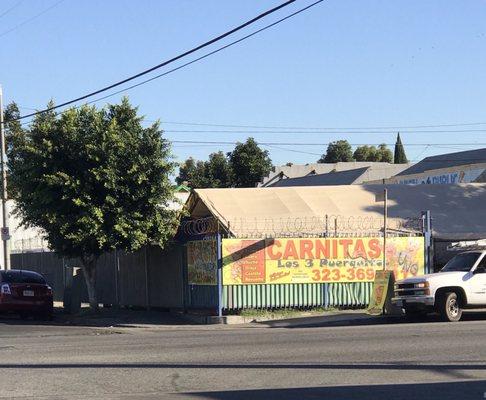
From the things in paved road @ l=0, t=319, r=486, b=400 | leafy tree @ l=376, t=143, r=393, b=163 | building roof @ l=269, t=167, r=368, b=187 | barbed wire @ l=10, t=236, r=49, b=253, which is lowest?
paved road @ l=0, t=319, r=486, b=400

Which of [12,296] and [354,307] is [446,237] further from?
[12,296]

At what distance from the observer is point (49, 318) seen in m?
24.6

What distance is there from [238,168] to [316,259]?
42.7 meters

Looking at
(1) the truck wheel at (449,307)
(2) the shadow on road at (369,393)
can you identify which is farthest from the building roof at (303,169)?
(2) the shadow on road at (369,393)

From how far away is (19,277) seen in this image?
951 inches

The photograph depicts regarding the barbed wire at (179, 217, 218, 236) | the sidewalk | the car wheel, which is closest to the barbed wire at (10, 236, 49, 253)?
the car wheel

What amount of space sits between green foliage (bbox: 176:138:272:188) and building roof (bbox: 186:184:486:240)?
1422 inches

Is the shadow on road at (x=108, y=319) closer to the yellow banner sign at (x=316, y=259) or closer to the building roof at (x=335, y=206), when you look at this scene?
the yellow banner sign at (x=316, y=259)

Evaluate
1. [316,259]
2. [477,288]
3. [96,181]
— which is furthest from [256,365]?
[96,181]

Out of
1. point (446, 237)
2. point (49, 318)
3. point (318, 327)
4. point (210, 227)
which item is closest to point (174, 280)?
point (210, 227)

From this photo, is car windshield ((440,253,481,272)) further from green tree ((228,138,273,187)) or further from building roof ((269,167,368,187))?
green tree ((228,138,273,187))

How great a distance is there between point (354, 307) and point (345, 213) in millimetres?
3707

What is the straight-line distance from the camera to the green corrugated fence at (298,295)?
71.6 ft

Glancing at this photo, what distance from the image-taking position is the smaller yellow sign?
20.8 metres
